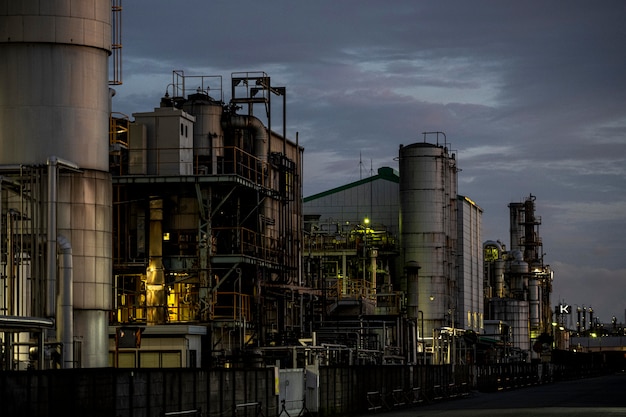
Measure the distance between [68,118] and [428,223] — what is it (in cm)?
5221

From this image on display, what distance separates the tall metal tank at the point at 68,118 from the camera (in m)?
41.6

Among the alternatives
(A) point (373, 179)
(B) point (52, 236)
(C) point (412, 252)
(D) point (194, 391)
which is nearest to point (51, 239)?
(B) point (52, 236)

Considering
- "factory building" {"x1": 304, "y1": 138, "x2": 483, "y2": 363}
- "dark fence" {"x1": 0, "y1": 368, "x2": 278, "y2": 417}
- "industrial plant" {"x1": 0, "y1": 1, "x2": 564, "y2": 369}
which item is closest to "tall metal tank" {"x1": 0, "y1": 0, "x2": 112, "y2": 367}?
"industrial plant" {"x1": 0, "y1": 1, "x2": 564, "y2": 369}

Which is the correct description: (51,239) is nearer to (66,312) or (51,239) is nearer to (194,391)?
(66,312)

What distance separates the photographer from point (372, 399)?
50.4 meters

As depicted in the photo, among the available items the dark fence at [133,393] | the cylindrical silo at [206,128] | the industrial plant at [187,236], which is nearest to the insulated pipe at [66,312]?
the industrial plant at [187,236]

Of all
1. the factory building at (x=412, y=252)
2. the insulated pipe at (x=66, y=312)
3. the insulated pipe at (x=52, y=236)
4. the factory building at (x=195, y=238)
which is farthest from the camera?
the factory building at (x=412, y=252)

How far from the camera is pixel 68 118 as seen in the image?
138ft

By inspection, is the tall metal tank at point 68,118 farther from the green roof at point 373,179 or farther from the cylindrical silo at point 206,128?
the green roof at point 373,179

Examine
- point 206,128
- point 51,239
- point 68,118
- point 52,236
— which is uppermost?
point 206,128

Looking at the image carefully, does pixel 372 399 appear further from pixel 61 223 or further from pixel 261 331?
pixel 61 223

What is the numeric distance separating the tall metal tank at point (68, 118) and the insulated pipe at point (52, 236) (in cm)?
23

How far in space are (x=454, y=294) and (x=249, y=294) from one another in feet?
128

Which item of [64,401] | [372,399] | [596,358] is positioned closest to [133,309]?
[372,399]
